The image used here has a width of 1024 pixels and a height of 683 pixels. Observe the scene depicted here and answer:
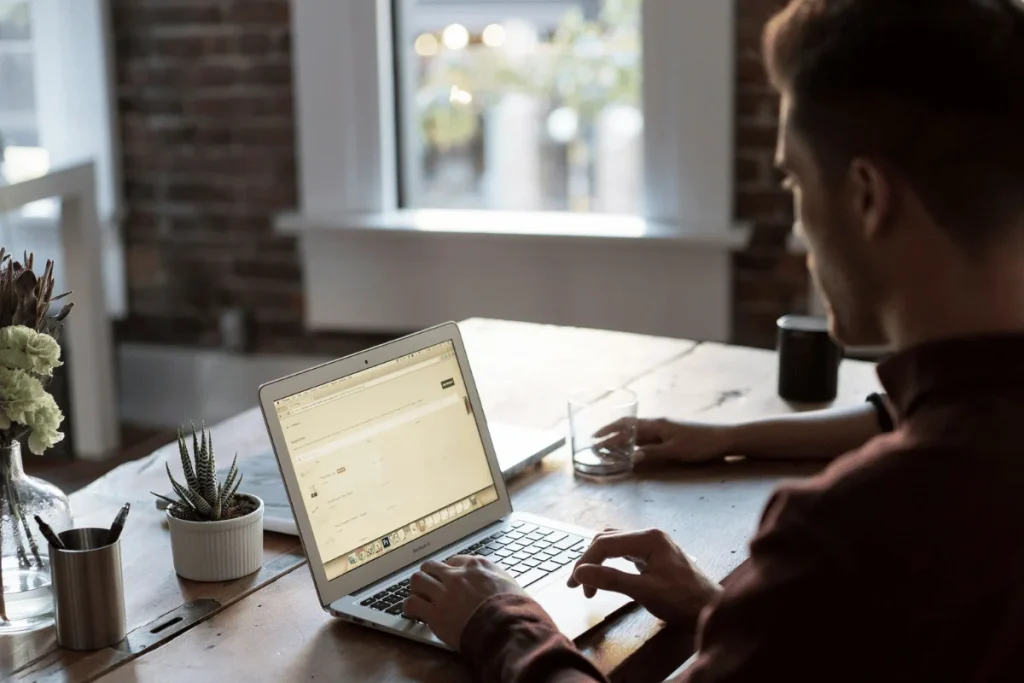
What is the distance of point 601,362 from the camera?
236 centimetres

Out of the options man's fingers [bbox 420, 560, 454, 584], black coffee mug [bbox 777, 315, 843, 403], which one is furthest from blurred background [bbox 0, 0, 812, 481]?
man's fingers [bbox 420, 560, 454, 584]

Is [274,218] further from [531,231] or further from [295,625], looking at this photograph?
[295,625]

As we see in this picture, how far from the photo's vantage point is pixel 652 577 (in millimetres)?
1406

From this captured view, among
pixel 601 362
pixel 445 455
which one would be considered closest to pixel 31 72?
pixel 601 362

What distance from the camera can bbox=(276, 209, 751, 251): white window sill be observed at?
3.36 meters

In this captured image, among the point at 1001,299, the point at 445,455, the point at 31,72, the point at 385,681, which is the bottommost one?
the point at 385,681

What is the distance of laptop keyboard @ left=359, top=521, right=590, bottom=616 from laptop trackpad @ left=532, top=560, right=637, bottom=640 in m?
0.03

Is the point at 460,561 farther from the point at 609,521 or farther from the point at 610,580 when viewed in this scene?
the point at 609,521

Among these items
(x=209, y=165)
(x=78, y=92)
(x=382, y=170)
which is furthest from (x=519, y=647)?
(x=78, y=92)

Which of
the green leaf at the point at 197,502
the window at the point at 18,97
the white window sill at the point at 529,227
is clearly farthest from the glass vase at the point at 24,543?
the window at the point at 18,97

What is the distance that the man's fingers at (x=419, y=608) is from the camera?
4.36 feet

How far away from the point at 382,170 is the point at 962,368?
2845mm

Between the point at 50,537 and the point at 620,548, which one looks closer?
the point at 50,537

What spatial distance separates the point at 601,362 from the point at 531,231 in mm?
1215
